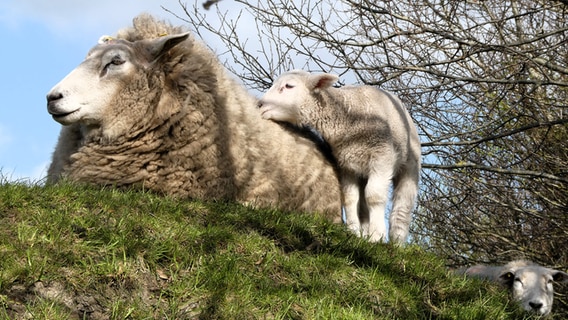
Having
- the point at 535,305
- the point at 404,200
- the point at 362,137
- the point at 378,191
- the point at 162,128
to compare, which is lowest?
the point at 535,305

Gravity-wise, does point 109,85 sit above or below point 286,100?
above

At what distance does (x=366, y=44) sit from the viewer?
8078mm

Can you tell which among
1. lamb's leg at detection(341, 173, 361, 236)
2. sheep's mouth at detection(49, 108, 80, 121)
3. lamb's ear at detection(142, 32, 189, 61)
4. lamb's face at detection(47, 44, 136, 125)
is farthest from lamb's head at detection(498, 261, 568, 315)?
sheep's mouth at detection(49, 108, 80, 121)

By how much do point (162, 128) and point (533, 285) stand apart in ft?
13.9

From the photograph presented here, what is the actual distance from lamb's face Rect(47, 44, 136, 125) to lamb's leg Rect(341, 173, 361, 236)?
8.07 feet

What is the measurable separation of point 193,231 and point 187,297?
31.6 inches

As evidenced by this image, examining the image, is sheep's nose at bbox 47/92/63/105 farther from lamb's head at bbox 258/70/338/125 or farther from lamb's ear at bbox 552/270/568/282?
lamb's ear at bbox 552/270/568/282

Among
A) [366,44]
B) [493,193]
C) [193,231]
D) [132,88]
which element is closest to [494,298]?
[193,231]

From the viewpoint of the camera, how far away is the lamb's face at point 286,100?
8.09 meters

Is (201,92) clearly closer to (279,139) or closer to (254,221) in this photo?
(279,139)

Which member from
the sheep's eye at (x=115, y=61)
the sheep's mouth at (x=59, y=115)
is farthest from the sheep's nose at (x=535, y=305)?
the sheep's mouth at (x=59, y=115)

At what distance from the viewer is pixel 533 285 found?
323 inches

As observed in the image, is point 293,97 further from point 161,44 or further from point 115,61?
point 115,61

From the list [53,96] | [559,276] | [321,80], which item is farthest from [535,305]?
[53,96]
